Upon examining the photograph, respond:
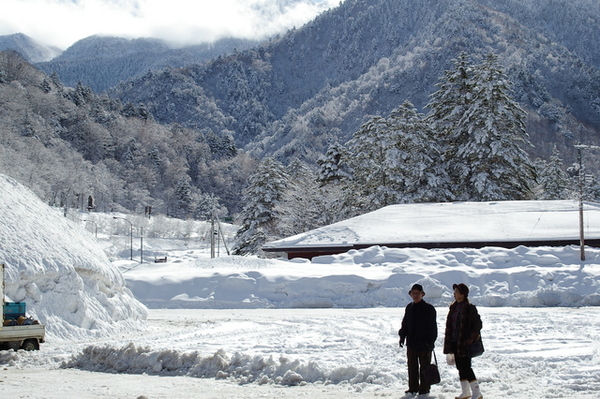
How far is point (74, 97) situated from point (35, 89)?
33.6ft

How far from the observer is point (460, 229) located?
101ft

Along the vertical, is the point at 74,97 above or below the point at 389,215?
above

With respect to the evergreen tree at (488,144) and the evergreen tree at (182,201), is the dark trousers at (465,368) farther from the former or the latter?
the evergreen tree at (182,201)

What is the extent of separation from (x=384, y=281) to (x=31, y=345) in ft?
44.1

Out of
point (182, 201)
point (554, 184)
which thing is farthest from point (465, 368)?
point (182, 201)


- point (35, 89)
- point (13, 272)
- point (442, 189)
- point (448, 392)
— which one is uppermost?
point (35, 89)

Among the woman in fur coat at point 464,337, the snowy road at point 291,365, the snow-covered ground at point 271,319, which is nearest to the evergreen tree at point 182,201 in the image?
the snow-covered ground at point 271,319

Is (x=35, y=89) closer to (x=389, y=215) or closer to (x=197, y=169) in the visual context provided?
(x=197, y=169)

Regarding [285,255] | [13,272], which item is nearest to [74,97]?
[285,255]

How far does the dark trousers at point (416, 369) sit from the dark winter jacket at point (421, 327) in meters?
0.07

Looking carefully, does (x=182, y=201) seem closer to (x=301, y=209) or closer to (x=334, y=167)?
(x=334, y=167)

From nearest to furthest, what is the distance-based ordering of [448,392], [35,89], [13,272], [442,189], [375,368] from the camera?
[448,392], [375,368], [13,272], [442,189], [35,89]

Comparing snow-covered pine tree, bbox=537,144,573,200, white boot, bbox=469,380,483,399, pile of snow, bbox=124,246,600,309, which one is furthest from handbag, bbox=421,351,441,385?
snow-covered pine tree, bbox=537,144,573,200

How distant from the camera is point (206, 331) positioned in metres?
14.0
